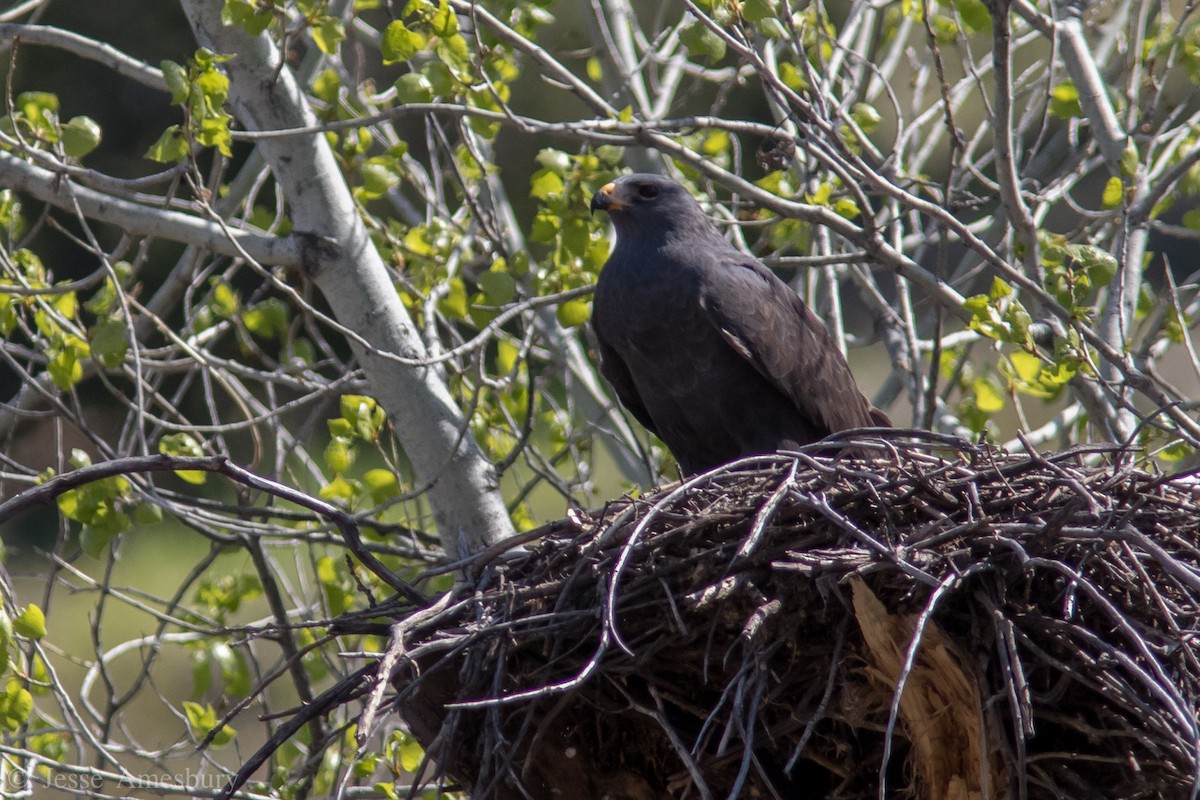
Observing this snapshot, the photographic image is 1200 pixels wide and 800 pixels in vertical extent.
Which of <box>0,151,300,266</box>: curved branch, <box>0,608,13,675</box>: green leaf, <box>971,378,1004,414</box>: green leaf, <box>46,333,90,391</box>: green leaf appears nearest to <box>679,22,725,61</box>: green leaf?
<box>0,151,300,266</box>: curved branch

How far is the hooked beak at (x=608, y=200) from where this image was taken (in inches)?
189

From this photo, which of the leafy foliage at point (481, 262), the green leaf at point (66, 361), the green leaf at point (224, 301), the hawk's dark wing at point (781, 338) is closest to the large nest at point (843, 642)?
the leafy foliage at point (481, 262)

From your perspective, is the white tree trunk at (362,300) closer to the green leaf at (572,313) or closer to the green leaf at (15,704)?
the green leaf at (572,313)

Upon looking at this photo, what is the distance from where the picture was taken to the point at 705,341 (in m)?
4.54

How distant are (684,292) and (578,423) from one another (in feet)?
9.60

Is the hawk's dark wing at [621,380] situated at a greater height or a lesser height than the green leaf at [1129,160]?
lesser

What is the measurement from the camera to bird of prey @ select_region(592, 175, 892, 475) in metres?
4.54

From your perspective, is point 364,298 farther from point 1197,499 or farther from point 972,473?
point 1197,499

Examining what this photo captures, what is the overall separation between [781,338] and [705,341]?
0.87 ft

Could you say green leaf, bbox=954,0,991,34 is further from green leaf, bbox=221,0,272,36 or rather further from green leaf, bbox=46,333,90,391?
green leaf, bbox=46,333,90,391

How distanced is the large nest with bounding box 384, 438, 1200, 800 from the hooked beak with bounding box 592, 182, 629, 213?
177 cm

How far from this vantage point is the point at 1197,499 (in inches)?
121

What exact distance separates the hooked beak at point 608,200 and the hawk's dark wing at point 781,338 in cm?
44

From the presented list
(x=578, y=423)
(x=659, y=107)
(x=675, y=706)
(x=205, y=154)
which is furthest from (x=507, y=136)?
(x=675, y=706)
